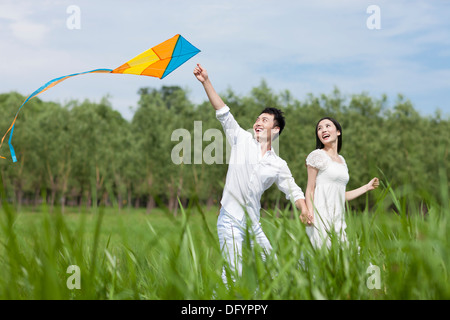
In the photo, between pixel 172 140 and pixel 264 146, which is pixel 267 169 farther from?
pixel 172 140

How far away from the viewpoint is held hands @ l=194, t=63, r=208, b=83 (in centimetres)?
430

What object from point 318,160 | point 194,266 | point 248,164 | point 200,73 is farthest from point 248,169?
point 194,266

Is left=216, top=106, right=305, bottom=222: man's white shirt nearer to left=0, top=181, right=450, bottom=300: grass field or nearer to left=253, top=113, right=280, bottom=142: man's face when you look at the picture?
left=253, top=113, right=280, bottom=142: man's face

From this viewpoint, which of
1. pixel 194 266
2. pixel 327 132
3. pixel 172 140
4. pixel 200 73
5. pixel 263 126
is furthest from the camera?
pixel 172 140

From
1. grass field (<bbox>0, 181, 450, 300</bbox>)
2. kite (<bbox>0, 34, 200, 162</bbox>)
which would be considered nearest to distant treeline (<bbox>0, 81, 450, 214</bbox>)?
kite (<bbox>0, 34, 200, 162</bbox>)

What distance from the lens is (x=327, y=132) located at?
4.58m

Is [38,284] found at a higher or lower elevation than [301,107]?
lower

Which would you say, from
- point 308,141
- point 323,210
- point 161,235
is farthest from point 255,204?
point 308,141

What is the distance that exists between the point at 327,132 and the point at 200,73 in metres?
1.52

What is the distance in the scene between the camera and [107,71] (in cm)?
380

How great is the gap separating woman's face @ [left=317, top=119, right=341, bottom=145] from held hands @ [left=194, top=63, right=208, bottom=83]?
1.38 m

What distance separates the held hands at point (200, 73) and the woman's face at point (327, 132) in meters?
1.38
